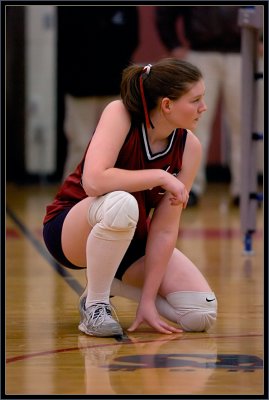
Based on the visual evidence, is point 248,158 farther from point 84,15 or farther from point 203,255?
point 84,15

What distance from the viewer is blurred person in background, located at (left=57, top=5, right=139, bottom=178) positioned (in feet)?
23.5

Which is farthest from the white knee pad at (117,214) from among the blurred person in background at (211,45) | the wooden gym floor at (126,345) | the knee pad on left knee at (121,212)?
the blurred person in background at (211,45)

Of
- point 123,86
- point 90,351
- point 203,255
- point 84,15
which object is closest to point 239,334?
point 90,351

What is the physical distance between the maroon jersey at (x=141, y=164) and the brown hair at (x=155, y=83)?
7cm

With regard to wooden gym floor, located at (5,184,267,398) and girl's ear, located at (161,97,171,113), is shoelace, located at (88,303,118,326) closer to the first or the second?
wooden gym floor, located at (5,184,267,398)

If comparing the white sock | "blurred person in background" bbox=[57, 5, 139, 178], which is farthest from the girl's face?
"blurred person in background" bbox=[57, 5, 139, 178]

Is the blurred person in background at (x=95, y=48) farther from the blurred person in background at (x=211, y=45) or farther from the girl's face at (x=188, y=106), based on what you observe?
the girl's face at (x=188, y=106)

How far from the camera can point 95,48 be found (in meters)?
7.20

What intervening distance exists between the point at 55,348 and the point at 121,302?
33.2 inches

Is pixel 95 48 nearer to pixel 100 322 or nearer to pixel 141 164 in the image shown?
pixel 141 164

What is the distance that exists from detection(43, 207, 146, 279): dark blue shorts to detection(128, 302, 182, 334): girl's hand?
18 cm

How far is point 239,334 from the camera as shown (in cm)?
324

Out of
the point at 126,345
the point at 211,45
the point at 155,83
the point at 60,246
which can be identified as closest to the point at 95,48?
the point at 211,45

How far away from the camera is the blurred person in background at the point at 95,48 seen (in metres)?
7.17
